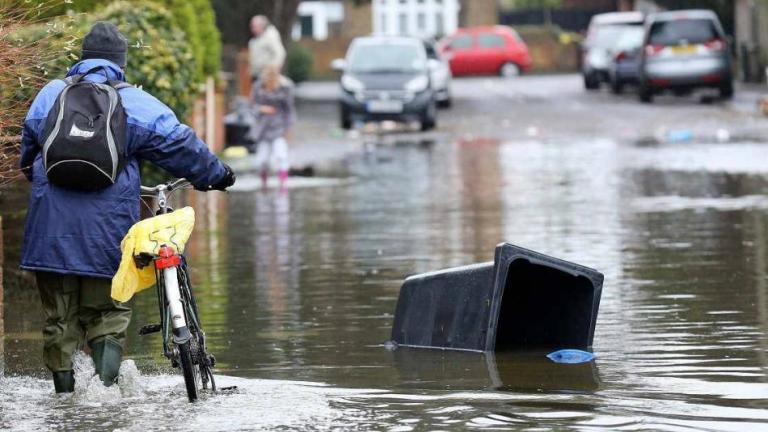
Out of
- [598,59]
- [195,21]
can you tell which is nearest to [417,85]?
[195,21]

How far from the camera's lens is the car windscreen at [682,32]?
36156 mm

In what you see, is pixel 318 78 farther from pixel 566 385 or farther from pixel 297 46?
pixel 566 385

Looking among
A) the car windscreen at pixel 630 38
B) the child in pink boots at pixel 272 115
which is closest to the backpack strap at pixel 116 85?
the child in pink boots at pixel 272 115

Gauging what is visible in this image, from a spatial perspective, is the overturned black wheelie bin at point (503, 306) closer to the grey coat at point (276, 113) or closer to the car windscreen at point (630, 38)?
the grey coat at point (276, 113)

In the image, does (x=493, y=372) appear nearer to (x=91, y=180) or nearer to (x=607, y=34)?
(x=91, y=180)

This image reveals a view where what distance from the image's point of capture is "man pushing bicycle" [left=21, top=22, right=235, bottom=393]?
7.64m

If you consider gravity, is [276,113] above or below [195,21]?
below

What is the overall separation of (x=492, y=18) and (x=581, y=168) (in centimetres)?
5657

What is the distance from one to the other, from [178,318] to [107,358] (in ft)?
1.80

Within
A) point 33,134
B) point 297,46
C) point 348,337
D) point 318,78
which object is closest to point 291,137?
point 348,337

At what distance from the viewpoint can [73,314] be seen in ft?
26.2

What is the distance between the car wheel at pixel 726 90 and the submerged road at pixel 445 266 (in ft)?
33.6

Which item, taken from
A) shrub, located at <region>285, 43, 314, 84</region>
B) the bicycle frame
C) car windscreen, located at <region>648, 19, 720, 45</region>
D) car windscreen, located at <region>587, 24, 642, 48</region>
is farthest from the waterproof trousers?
shrub, located at <region>285, 43, 314, 84</region>

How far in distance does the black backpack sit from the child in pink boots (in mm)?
13067
